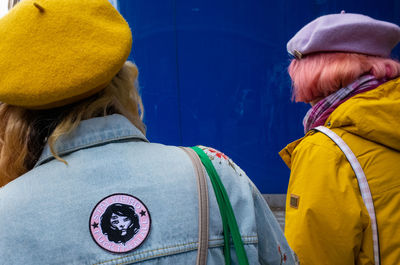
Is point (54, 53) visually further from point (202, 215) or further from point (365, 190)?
point (365, 190)

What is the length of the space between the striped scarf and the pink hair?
0.08 feet

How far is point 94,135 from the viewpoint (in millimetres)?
1053

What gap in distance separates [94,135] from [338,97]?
3.56 ft

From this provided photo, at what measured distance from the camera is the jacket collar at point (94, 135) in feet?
3.36

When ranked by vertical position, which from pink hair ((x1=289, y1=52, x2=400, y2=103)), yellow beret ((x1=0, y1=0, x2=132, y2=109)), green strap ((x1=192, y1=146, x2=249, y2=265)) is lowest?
green strap ((x1=192, y1=146, x2=249, y2=265))

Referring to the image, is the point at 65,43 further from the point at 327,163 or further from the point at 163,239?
the point at 327,163

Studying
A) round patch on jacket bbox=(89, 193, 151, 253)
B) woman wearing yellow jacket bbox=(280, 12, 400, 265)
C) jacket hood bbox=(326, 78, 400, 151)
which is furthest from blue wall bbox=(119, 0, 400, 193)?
round patch on jacket bbox=(89, 193, 151, 253)

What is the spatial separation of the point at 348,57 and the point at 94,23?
1158mm

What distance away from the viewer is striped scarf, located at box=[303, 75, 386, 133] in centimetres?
165

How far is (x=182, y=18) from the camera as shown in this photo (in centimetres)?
508

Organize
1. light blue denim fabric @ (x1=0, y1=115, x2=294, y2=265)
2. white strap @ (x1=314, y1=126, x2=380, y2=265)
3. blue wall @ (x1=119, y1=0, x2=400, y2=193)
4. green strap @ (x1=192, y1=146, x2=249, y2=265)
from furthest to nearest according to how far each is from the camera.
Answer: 1. blue wall @ (x1=119, y1=0, x2=400, y2=193)
2. white strap @ (x1=314, y1=126, x2=380, y2=265)
3. green strap @ (x1=192, y1=146, x2=249, y2=265)
4. light blue denim fabric @ (x1=0, y1=115, x2=294, y2=265)

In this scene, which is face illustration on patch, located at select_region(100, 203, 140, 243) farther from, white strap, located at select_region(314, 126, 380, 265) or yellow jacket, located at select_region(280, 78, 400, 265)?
white strap, located at select_region(314, 126, 380, 265)

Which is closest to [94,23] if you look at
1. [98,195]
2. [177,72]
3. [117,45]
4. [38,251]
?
[117,45]

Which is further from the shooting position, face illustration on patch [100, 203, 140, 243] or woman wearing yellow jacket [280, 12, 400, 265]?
woman wearing yellow jacket [280, 12, 400, 265]
